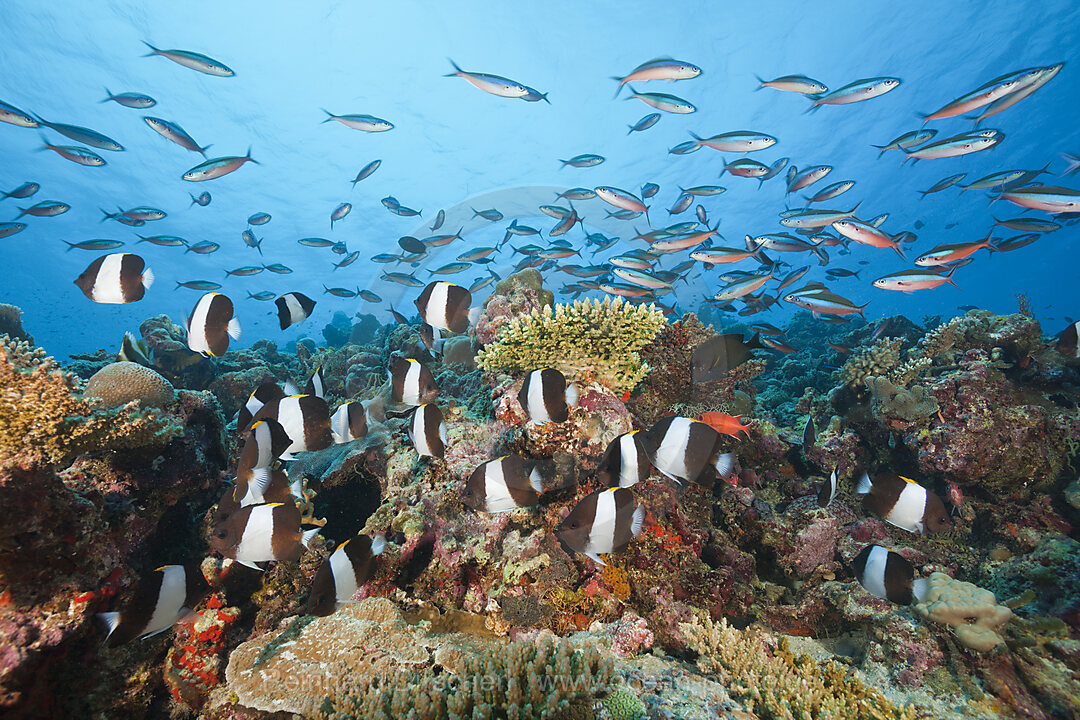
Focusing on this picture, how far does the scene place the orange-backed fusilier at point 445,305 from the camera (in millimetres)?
3650

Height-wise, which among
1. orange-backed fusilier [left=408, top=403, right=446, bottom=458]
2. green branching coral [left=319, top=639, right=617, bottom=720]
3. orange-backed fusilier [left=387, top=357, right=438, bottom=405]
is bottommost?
green branching coral [left=319, top=639, right=617, bottom=720]

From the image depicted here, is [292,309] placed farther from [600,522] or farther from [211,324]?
[600,522]

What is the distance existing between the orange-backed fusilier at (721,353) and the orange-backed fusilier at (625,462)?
110 inches

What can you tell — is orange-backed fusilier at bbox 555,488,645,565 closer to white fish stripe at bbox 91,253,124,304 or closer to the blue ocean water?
white fish stripe at bbox 91,253,124,304

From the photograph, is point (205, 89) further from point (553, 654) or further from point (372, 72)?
point (553, 654)

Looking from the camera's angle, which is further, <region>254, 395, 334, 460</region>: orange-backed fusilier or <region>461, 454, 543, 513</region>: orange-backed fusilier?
<region>254, 395, 334, 460</region>: orange-backed fusilier

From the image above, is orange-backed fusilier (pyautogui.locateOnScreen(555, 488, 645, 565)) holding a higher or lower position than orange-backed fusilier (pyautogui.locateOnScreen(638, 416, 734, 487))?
lower

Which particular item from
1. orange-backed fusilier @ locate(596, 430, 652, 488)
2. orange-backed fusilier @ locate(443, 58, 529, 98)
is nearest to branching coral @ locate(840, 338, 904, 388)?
orange-backed fusilier @ locate(596, 430, 652, 488)

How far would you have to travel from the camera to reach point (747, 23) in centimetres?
2756

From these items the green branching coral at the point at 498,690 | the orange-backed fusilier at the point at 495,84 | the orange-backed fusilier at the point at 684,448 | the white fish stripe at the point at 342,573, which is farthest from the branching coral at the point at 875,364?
the white fish stripe at the point at 342,573

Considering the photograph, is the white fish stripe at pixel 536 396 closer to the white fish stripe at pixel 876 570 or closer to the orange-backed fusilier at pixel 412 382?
the orange-backed fusilier at pixel 412 382

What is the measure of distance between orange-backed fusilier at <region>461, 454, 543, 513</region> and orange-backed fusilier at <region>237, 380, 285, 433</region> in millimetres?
2303

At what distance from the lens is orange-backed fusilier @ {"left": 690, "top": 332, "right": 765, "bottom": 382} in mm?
4969

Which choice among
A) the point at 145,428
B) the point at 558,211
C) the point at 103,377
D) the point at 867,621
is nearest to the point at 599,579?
the point at 867,621
